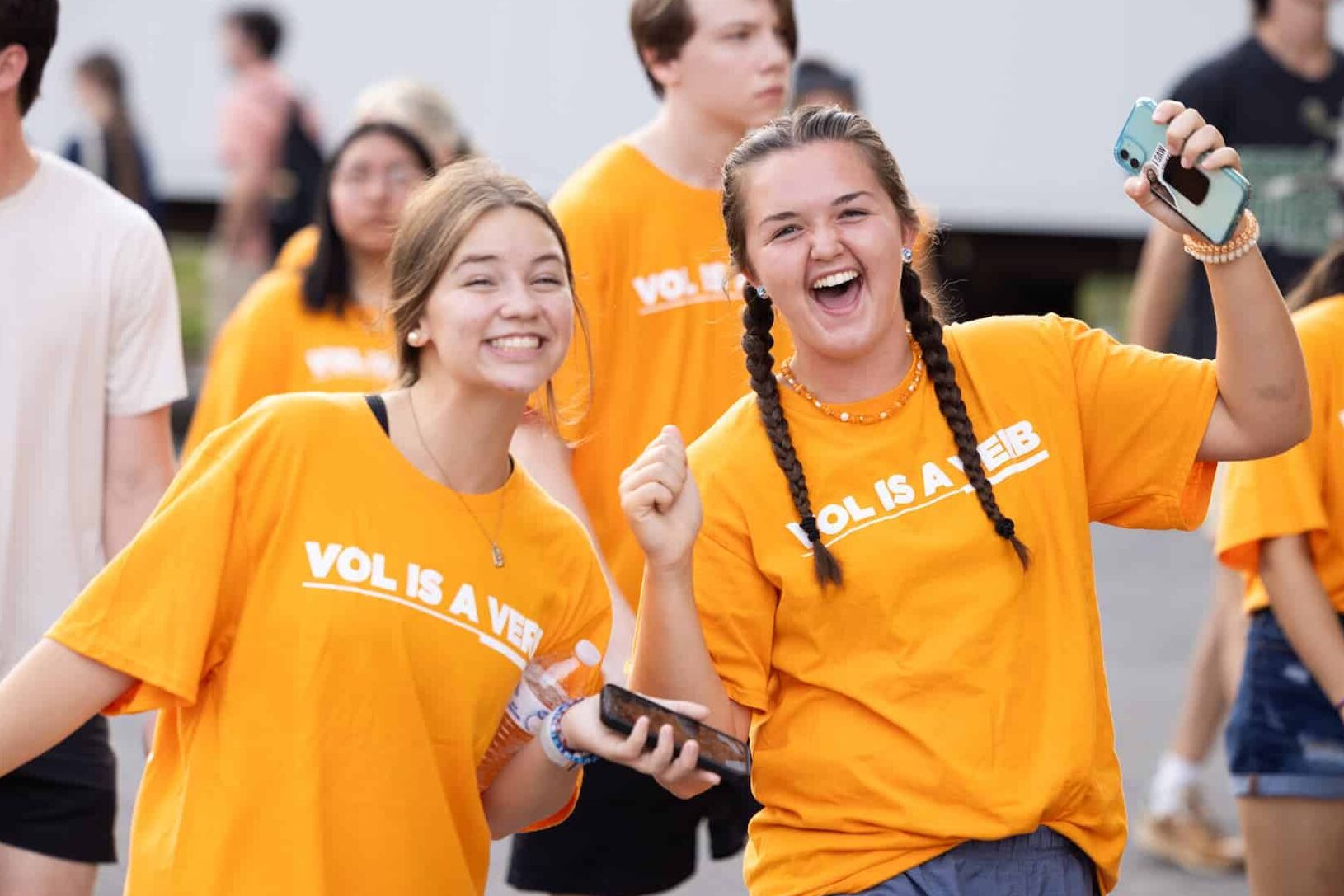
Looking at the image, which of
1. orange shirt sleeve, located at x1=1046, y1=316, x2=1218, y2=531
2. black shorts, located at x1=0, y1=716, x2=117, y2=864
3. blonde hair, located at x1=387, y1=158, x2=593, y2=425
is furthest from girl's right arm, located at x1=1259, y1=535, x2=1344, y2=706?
black shorts, located at x1=0, y1=716, x2=117, y2=864

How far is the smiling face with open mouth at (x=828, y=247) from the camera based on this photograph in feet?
10.6

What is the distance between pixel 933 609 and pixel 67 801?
5.70 ft

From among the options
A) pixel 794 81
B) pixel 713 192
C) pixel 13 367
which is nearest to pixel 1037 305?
Answer: pixel 794 81

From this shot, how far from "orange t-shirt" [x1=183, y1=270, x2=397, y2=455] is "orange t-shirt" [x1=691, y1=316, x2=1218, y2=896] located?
7.27ft

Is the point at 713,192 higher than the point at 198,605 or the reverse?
higher

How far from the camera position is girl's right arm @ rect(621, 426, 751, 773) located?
2998 millimetres

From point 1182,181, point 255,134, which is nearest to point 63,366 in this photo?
point 1182,181

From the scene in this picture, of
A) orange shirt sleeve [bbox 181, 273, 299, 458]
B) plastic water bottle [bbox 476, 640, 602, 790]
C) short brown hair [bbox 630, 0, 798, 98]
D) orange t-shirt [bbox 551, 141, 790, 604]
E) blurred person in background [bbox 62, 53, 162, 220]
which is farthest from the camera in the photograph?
blurred person in background [bbox 62, 53, 162, 220]

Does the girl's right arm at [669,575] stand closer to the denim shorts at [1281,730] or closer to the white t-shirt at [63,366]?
the white t-shirt at [63,366]

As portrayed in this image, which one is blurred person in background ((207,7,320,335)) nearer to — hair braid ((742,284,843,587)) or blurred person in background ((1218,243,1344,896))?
blurred person in background ((1218,243,1344,896))

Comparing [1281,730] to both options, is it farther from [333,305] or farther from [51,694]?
[333,305]

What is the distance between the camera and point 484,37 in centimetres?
1359

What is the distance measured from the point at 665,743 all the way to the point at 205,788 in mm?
728

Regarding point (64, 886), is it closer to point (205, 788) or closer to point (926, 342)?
point (205, 788)
